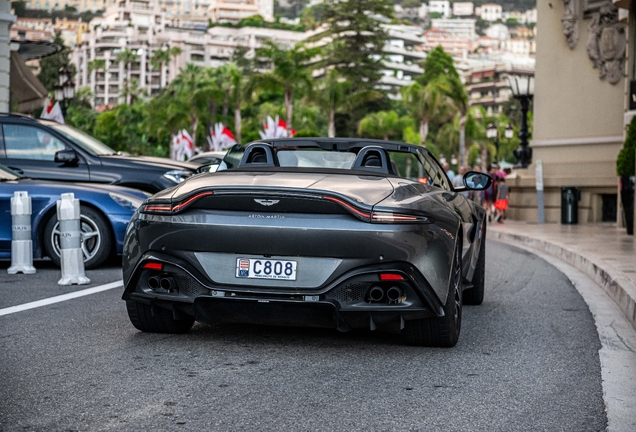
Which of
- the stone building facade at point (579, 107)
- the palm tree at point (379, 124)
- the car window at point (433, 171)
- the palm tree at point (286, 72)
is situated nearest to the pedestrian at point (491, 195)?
the stone building facade at point (579, 107)

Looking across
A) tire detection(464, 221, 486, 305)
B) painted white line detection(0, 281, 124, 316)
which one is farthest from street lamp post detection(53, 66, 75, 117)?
tire detection(464, 221, 486, 305)

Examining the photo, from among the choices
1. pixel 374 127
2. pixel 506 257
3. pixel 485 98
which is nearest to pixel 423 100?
pixel 374 127

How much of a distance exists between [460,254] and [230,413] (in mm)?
2533

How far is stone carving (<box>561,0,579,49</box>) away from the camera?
2586 cm

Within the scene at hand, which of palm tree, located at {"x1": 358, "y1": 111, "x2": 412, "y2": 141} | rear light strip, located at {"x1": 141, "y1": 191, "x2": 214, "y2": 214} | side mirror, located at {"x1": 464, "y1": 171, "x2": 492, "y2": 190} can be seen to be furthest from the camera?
palm tree, located at {"x1": 358, "y1": 111, "x2": 412, "y2": 141}

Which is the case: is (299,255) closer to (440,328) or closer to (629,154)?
(440,328)

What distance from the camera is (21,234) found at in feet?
32.5

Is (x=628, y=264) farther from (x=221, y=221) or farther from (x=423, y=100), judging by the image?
(x=423, y=100)

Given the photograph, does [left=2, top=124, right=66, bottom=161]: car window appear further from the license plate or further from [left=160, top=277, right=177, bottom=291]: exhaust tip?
the license plate

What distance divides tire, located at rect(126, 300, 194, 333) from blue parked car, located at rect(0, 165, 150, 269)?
171 inches

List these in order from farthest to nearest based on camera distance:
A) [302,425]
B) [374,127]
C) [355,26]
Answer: [355,26]
[374,127]
[302,425]

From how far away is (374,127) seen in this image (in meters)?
103

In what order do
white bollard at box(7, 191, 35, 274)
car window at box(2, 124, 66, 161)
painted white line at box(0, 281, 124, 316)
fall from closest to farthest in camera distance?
painted white line at box(0, 281, 124, 316) → white bollard at box(7, 191, 35, 274) → car window at box(2, 124, 66, 161)

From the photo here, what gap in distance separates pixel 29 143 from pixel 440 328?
8.22 meters
